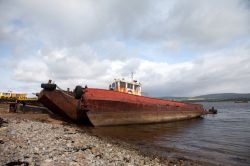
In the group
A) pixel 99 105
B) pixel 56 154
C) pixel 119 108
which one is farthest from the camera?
pixel 119 108

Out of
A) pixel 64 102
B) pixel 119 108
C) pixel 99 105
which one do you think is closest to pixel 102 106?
pixel 99 105

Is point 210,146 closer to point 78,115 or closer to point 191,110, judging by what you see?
point 78,115

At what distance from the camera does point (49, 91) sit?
763 inches

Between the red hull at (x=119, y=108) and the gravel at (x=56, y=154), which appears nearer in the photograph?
the gravel at (x=56, y=154)

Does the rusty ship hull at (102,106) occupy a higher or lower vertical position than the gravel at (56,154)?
higher

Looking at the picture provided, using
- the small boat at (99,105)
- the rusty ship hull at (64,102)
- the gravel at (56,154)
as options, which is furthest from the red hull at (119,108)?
the gravel at (56,154)

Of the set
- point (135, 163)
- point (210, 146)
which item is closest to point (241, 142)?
point (210, 146)

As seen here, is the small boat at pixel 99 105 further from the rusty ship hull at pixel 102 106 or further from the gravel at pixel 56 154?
the gravel at pixel 56 154

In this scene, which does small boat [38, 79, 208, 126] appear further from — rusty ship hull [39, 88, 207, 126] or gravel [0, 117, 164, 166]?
gravel [0, 117, 164, 166]

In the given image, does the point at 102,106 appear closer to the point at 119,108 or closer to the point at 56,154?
the point at 119,108

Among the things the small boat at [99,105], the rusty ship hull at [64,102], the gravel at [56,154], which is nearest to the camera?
the gravel at [56,154]

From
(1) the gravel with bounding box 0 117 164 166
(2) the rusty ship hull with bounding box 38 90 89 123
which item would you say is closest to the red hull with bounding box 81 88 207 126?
(2) the rusty ship hull with bounding box 38 90 89 123

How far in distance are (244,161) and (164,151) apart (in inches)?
142

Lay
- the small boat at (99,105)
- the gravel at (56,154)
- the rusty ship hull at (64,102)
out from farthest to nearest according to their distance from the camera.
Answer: the rusty ship hull at (64,102)
the small boat at (99,105)
the gravel at (56,154)
